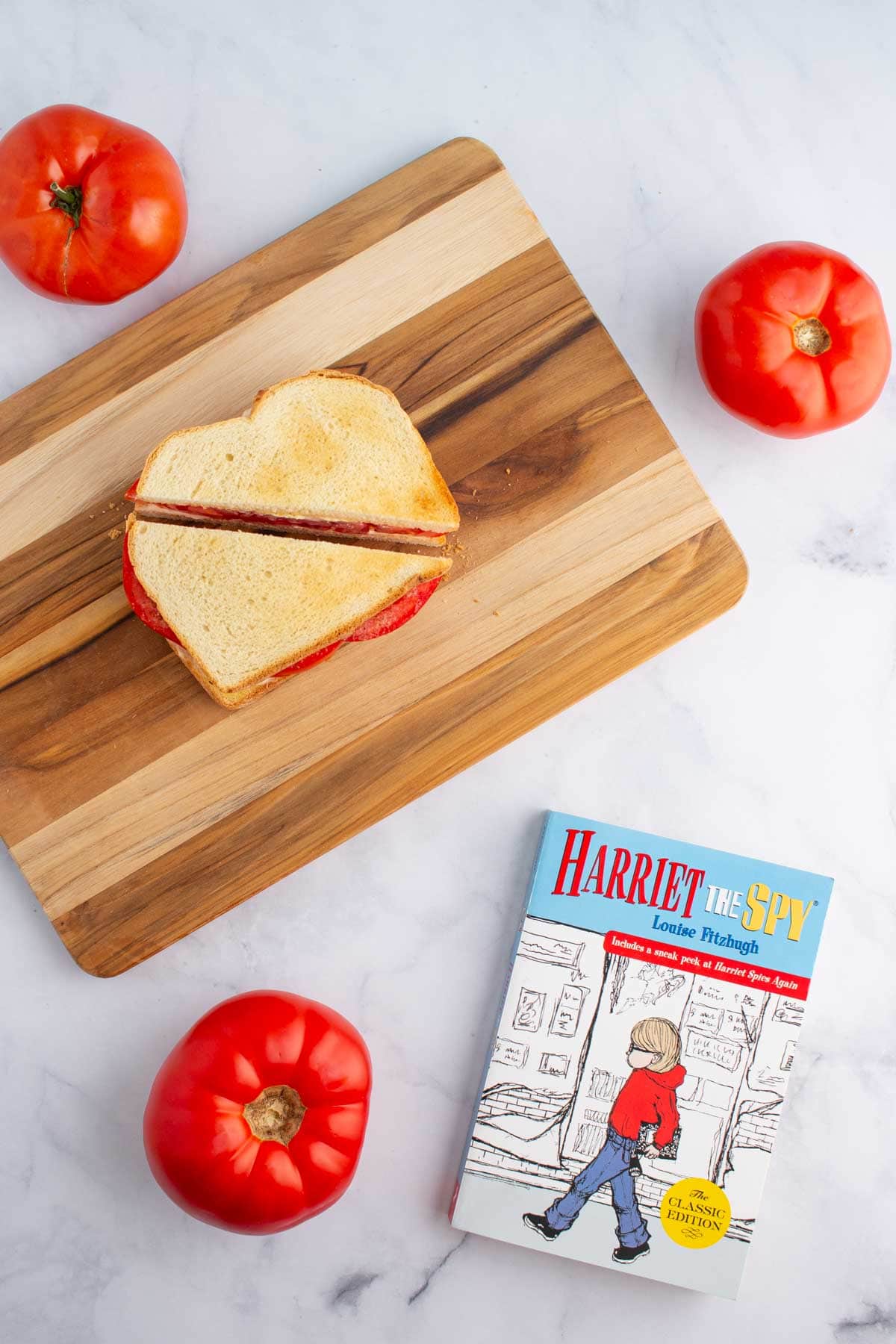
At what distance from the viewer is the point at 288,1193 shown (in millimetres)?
2201

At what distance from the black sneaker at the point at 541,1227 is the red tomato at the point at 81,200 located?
2184 millimetres

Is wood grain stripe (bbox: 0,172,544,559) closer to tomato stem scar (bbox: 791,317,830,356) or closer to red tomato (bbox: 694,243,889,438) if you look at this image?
red tomato (bbox: 694,243,889,438)

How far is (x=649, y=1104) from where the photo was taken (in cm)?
242

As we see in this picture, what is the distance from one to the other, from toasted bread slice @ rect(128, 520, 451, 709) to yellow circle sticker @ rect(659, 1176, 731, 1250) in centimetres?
142

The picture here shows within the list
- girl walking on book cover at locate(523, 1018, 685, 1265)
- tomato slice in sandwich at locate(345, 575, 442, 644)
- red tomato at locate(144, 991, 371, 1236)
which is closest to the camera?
red tomato at locate(144, 991, 371, 1236)

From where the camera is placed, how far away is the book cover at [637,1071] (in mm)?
2402

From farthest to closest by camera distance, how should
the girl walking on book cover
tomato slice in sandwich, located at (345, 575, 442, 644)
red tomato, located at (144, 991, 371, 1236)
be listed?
1. the girl walking on book cover
2. tomato slice in sandwich, located at (345, 575, 442, 644)
3. red tomato, located at (144, 991, 371, 1236)

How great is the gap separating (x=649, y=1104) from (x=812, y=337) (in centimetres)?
168

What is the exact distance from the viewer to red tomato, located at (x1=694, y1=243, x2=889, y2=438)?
7.45ft

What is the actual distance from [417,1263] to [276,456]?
1800mm

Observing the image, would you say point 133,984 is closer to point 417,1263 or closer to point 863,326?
point 417,1263

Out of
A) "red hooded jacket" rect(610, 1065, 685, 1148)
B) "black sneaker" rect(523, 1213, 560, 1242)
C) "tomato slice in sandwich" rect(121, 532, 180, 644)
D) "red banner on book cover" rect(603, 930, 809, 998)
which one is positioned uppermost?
"tomato slice in sandwich" rect(121, 532, 180, 644)

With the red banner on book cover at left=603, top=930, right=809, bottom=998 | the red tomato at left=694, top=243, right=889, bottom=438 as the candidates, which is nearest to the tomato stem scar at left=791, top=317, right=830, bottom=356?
the red tomato at left=694, top=243, right=889, bottom=438

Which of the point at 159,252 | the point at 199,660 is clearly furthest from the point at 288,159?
the point at 199,660
